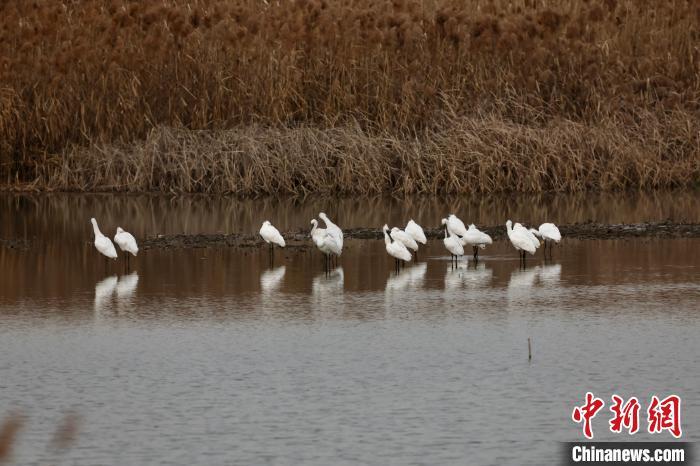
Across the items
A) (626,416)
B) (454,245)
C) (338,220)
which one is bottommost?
(626,416)

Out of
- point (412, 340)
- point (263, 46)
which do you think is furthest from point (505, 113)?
point (412, 340)

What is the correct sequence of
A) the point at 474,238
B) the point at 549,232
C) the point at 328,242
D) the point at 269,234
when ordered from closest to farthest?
the point at 328,242, the point at 474,238, the point at 549,232, the point at 269,234

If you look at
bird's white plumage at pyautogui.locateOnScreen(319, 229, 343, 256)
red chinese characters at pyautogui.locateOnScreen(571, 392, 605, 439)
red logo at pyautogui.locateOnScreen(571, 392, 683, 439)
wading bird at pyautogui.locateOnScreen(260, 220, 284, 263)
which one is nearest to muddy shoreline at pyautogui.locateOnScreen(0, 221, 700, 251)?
wading bird at pyautogui.locateOnScreen(260, 220, 284, 263)

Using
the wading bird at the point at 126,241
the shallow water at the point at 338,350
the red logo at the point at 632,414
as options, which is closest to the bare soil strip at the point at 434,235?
the shallow water at the point at 338,350

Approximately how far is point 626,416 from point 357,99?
1713 cm

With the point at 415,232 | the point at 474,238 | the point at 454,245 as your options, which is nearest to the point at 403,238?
the point at 454,245

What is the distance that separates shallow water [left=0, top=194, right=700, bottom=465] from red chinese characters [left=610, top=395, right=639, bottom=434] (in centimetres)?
8

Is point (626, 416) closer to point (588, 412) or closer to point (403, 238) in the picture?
point (588, 412)

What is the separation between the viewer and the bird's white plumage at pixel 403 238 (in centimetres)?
1557

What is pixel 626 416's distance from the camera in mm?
8547

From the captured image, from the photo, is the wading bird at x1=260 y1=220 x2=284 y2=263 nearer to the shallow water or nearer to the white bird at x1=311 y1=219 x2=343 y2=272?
the shallow water

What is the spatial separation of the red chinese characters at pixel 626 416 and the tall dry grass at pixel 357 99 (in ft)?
46.4

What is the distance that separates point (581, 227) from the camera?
18562 millimetres

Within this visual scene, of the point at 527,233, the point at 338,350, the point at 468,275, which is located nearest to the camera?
the point at 338,350
